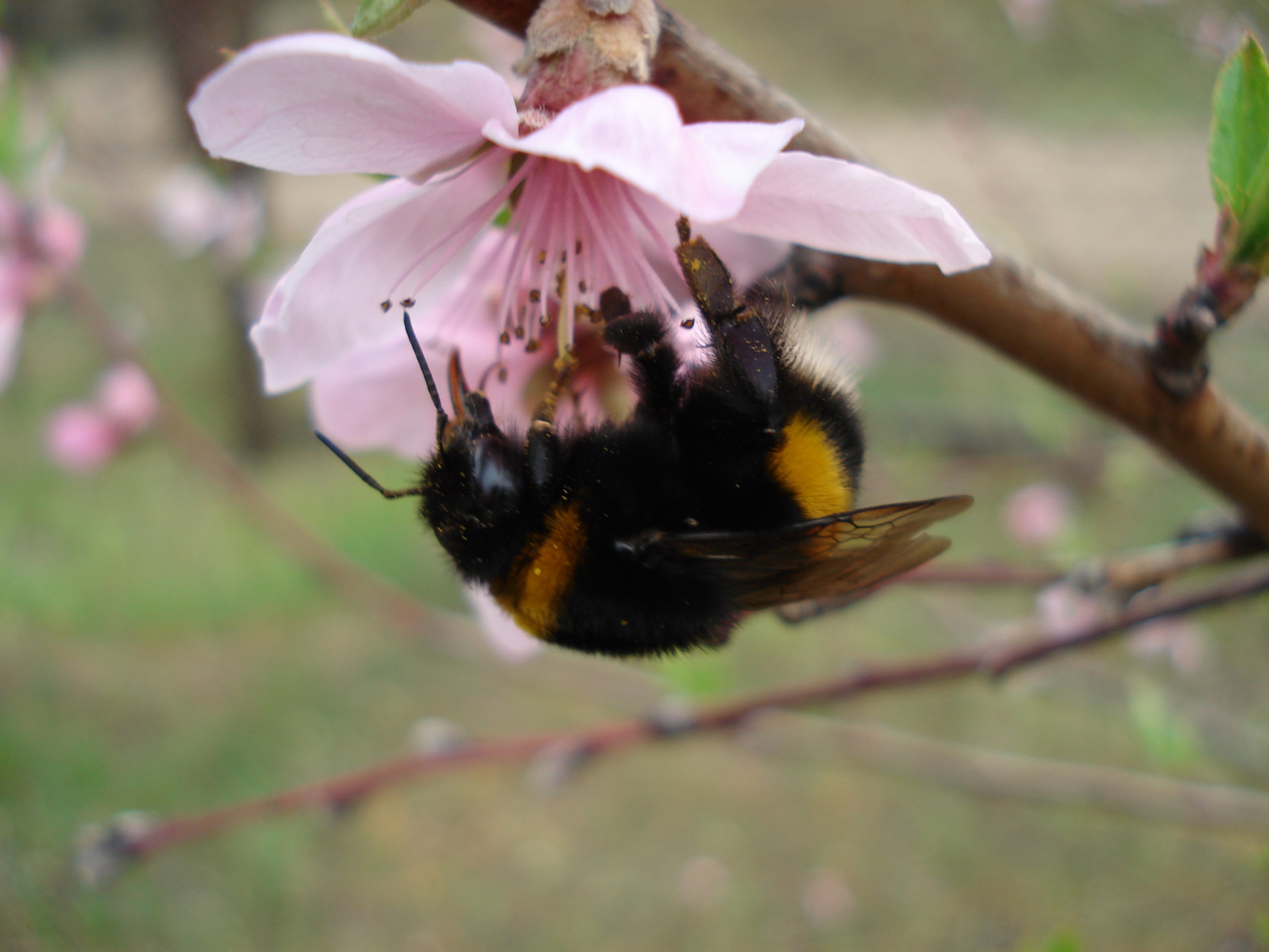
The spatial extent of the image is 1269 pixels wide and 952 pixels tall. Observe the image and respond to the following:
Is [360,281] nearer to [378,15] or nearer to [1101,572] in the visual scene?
[378,15]

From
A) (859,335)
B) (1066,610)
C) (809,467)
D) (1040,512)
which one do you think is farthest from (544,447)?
(859,335)

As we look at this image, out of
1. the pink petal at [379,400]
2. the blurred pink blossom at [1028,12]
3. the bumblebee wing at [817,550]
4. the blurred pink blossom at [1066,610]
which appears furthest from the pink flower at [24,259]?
the blurred pink blossom at [1028,12]

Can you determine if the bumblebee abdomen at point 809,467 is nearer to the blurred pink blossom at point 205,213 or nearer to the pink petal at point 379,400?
the pink petal at point 379,400

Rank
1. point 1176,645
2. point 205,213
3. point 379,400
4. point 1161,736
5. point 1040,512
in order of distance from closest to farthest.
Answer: point 379,400 < point 1161,736 < point 1176,645 < point 1040,512 < point 205,213

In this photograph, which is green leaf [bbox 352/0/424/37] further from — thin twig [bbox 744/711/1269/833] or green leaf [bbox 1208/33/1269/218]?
thin twig [bbox 744/711/1269/833]

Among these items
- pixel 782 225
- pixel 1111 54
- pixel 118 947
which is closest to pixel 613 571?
pixel 782 225

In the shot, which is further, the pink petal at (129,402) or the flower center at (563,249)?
the pink petal at (129,402)

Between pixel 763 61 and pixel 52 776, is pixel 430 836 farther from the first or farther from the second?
pixel 763 61
